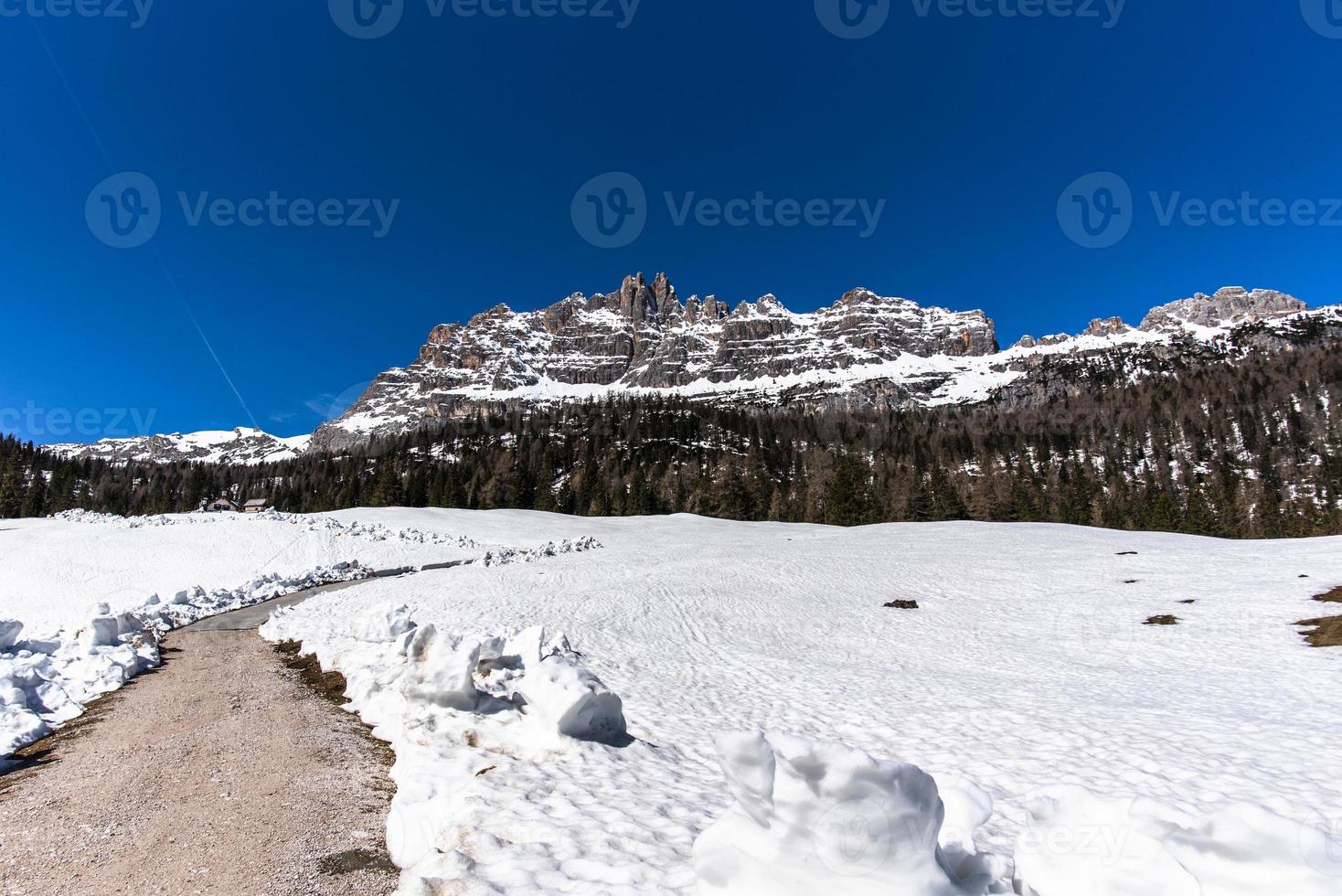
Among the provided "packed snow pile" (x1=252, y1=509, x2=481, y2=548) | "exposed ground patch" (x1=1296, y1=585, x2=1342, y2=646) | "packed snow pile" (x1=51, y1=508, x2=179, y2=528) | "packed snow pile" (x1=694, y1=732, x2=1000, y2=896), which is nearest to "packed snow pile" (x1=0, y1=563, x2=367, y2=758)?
"packed snow pile" (x1=694, y1=732, x2=1000, y2=896)

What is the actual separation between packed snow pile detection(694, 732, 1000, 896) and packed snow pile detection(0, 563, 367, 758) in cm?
1092

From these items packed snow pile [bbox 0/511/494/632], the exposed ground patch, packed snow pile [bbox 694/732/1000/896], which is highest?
packed snow pile [bbox 694/732/1000/896]

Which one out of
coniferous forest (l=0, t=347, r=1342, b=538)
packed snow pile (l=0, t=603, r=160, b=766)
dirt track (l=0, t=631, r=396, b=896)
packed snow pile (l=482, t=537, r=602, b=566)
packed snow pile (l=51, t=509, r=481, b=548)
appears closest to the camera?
dirt track (l=0, t=631, r=396, b=896)

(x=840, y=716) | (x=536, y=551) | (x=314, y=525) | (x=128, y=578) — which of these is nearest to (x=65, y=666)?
(x=840, y=716)

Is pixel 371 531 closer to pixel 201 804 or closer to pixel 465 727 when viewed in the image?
pixel 465 727

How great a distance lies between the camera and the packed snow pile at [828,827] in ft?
11.9

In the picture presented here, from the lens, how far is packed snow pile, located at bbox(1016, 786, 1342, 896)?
3080 millimetres

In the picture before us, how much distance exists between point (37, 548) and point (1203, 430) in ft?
615

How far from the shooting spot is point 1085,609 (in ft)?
69.2

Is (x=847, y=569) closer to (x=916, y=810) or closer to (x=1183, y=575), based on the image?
(x=1183, y=575)

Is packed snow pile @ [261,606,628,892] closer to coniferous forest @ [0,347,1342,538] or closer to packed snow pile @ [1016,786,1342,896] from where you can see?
packed snow pile @ [1016,786,1342,896]

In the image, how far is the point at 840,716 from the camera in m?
11.3

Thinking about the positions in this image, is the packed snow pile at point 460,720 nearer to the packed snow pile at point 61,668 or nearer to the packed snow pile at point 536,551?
the packed snow pile at point 61,668

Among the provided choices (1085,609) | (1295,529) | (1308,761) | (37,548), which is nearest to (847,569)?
(1085,609)
